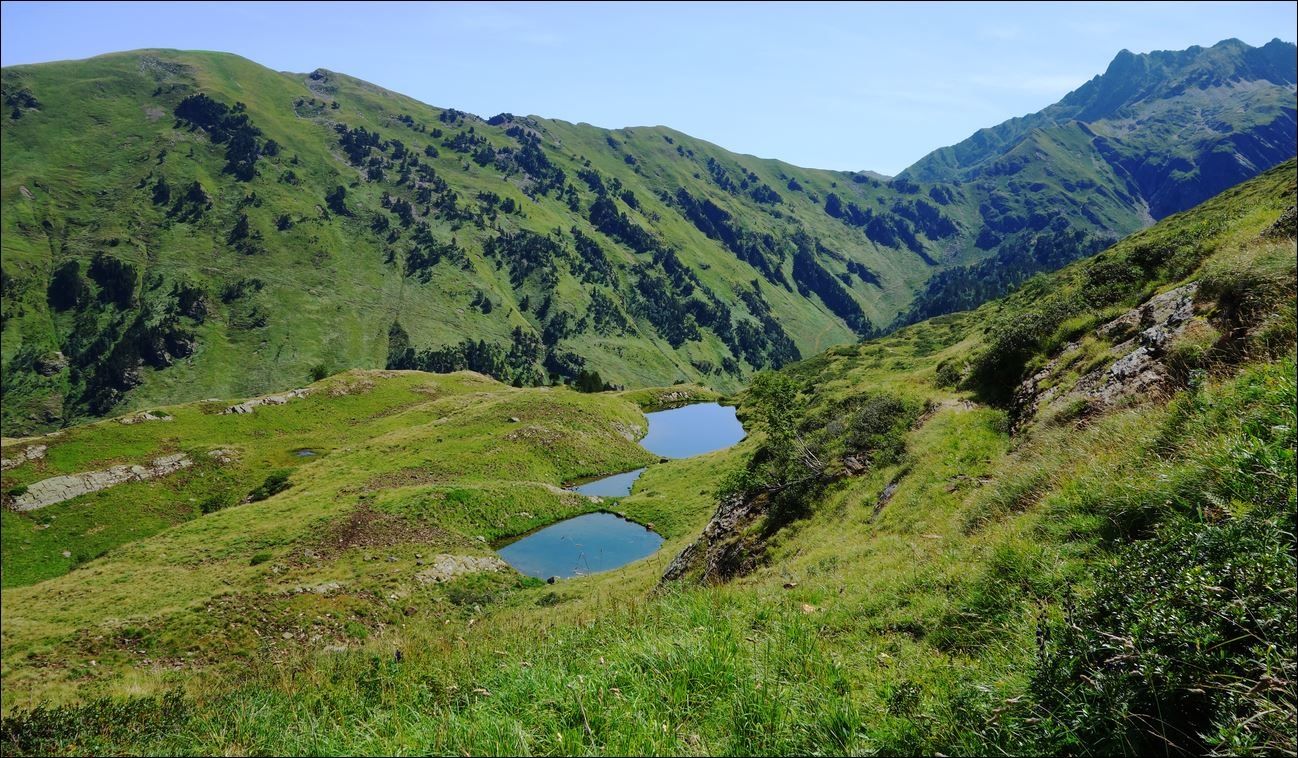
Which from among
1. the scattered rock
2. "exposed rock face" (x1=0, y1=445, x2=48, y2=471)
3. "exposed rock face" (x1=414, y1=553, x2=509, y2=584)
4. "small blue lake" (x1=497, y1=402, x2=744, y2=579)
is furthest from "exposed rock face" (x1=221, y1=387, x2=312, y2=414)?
"exposed rock face" (x1=414, y1=553, x2=509, y2=584)

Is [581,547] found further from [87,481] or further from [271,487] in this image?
[87,481]

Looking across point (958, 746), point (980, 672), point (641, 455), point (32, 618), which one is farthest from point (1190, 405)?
point (641, 455)

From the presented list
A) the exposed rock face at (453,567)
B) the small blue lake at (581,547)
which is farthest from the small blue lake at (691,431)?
the exposed rock face at (453,567)

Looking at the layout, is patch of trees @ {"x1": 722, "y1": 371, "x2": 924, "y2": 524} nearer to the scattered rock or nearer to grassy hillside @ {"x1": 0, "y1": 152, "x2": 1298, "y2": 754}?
grassy hillside @ {"x1": 0, "y1": 152, "x2": 1298, "y2": 754}

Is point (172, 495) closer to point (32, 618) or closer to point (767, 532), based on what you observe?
point (32, 618)

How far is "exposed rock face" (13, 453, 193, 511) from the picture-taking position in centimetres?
6762

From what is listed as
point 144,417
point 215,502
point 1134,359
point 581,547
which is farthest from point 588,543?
point 144,417

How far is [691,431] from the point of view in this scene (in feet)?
433

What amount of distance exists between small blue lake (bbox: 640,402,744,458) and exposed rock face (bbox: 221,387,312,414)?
6984 centimetres

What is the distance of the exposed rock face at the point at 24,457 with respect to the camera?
71988 mm

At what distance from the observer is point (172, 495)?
2970 inches

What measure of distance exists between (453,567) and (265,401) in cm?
8371

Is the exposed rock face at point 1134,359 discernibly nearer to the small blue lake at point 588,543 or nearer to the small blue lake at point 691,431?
the small blue lake at point 588,543

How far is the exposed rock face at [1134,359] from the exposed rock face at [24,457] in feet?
364
